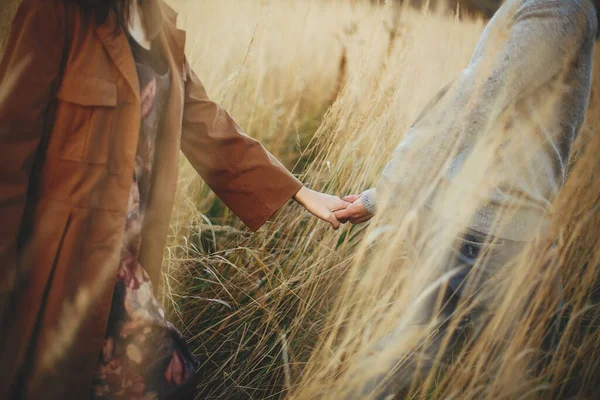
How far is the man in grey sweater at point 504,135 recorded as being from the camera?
92cm

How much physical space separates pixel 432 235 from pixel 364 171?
0.55m

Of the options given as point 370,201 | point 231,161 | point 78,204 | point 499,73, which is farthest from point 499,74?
point 78,204

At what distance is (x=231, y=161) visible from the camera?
1.16m

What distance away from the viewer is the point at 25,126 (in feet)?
2.35

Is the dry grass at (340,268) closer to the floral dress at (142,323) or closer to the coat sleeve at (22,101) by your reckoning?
the floral dress at (142,323)

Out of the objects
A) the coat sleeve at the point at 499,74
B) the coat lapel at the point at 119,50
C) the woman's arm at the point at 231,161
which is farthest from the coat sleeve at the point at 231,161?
the coat sleeve at the point at 499,74

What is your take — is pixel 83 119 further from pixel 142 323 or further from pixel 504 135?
pixel 504 135

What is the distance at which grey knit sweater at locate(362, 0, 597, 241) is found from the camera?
91 cm

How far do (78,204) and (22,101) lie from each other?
0.73 ft

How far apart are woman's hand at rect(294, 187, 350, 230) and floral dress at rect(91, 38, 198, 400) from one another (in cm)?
49

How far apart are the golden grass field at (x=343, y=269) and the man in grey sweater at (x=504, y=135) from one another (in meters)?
0.06

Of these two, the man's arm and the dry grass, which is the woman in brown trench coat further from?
the man's arm

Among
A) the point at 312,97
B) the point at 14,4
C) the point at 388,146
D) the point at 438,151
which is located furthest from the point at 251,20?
the point at 438,151

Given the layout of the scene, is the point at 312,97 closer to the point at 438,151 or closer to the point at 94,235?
the point at 438,151
